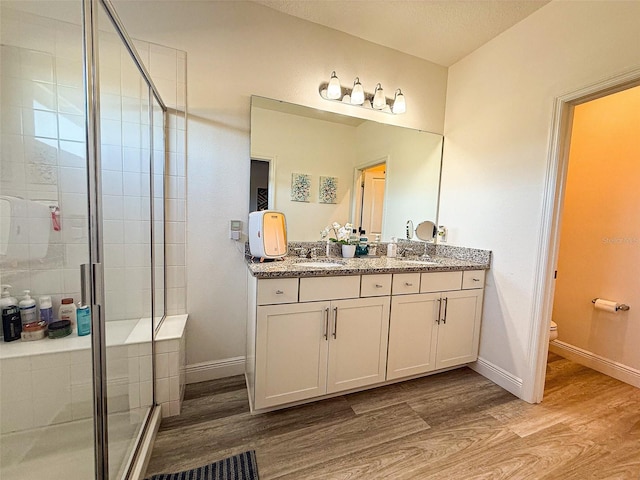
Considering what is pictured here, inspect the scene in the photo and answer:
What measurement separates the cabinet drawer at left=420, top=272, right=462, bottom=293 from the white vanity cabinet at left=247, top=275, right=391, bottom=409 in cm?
30

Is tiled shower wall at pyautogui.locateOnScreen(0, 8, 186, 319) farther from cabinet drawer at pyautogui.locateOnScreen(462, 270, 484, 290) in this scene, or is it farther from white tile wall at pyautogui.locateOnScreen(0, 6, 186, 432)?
cabinet drawer at pyautogui.locateOnScreen(462, 270, 484, 290)

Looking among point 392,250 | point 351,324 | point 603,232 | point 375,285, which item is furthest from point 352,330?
point 603,232

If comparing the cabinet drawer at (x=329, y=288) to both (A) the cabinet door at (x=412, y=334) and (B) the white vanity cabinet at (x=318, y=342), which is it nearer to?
(B) the white vanity cabinet at (x=318, y=342)

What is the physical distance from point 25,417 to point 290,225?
1.65 meters

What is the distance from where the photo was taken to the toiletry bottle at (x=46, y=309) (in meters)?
1.36

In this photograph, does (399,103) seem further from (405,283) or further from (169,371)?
(169,371)

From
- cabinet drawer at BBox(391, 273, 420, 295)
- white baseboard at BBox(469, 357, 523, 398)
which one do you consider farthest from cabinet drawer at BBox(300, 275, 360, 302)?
white baseboard at BBox(469, 357, 523, 398)

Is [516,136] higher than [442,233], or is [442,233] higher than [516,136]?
[516,136]

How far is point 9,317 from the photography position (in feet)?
4.17

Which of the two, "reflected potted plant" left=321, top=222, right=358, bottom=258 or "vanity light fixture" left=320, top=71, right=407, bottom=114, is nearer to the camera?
"vanity light fixture" left=320, top=71, right=407, bottom=114

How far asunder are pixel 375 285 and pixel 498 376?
1.25 meters

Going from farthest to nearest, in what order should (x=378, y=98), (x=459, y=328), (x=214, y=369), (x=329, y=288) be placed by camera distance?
(x=378, y=98) < (x=459, y=328) < (x=214, y=369) < (x=329, y=288)

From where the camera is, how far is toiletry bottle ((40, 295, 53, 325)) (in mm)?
1364

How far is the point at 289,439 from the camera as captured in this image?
1.49m
